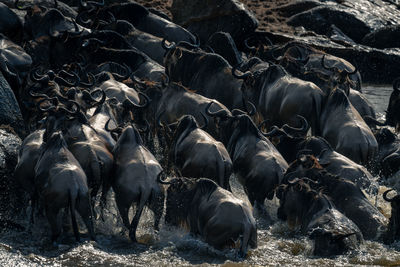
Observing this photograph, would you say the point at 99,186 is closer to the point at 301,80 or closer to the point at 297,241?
the point at 297,241

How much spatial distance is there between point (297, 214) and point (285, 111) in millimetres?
3100

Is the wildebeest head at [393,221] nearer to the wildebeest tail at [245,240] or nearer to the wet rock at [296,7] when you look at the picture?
the wildebeest tail at [245,240]

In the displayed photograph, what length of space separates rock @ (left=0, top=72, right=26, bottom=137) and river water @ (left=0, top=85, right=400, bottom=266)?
2.36m

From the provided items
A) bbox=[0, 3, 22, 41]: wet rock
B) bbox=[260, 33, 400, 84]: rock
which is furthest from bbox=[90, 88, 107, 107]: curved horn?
bbox=[260, 33, 400, 84]: rock

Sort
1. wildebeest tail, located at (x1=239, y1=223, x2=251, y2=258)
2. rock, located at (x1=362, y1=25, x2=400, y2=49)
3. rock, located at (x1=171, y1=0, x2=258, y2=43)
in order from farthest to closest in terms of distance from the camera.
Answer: rock, located at (x1=362, y1=25, x2=400, y2=49) < rock, located at (x1=171, y1=0, x2=258, y2=43) < wildebeest tail, located at (x1=239, y1=223, x2=251, y2=258)

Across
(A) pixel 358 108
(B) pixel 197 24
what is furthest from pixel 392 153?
(B) pixel 197 24

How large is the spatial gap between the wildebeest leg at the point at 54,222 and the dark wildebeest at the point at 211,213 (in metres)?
1.44

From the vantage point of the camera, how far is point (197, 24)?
21156mm

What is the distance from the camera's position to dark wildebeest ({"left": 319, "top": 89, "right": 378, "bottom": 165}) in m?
12.6

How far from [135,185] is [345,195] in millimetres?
2698

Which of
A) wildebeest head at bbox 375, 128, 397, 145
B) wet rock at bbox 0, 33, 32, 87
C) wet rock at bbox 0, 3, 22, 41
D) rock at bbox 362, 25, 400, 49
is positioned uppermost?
wildebeest head at bbox 375, 128, 397, 145

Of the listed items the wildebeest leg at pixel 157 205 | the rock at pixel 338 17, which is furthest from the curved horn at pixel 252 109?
the rock at pixel 338 17

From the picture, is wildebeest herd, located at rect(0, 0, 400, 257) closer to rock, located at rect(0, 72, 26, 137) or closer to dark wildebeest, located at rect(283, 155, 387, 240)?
dark wildebeest, located at rect(283, 155, 387, 240)

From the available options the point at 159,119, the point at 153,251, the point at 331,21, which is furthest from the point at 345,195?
the point at 331,21
